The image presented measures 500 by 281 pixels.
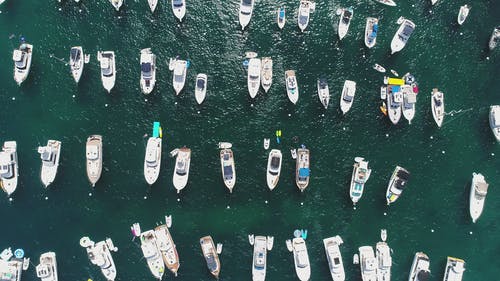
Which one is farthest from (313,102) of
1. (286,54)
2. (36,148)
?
(36,148)

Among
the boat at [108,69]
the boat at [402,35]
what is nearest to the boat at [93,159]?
the boat at [108,69]

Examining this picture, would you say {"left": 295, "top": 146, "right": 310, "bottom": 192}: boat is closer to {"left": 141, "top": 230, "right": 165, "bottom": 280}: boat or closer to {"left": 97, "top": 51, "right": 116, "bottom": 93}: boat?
{"left": 141, "top": 230, "right": 165, "bottom": 280}: boat

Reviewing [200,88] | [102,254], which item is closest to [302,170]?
[200,88]

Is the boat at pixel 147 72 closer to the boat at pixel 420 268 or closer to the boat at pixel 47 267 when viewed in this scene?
the boat at pixel 47 267

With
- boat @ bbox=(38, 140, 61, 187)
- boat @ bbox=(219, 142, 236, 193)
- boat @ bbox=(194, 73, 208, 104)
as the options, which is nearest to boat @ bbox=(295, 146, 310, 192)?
boat @ bbox=(219, 142, 236, 193)

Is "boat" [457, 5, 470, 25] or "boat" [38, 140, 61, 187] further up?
"boat" [457, 5, 470, 25]

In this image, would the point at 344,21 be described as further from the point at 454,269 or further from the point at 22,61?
the point at 22,61
